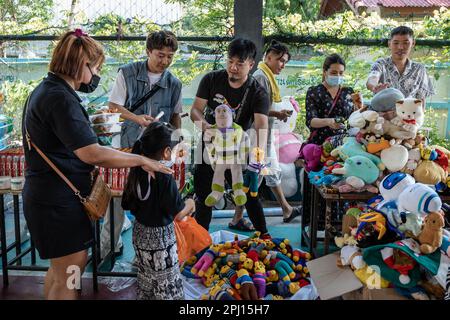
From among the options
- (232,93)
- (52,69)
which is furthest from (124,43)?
(52,69)

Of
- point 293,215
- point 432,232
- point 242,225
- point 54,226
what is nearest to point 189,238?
point 54,226

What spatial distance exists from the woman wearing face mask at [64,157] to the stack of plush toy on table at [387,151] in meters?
1.34

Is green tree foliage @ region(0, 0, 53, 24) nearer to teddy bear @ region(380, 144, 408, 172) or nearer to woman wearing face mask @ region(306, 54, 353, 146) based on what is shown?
woman wearing face mask @ region(306, 54, 353, 146)

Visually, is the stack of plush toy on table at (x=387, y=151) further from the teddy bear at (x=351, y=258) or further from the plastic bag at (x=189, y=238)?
the plastic bag at (x=189, y=238)

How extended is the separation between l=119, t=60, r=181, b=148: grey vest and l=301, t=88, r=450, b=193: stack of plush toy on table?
1172 mm

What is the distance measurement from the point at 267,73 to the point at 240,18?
2.68 feet

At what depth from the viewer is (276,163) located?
4090 mm

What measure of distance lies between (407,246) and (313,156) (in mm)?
1276

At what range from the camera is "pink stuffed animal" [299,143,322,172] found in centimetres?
329

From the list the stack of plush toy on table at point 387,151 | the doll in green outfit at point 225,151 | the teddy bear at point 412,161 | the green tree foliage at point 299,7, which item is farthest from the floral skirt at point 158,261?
the green tree foliage at point 299,7

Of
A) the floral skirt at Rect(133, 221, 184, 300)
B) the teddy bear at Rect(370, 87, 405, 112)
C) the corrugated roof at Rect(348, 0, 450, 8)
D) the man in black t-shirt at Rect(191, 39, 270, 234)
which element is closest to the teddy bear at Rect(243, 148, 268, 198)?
the man in black t-shirt at Rect(191, 39, 270, 234)

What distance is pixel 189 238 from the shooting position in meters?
2.58
